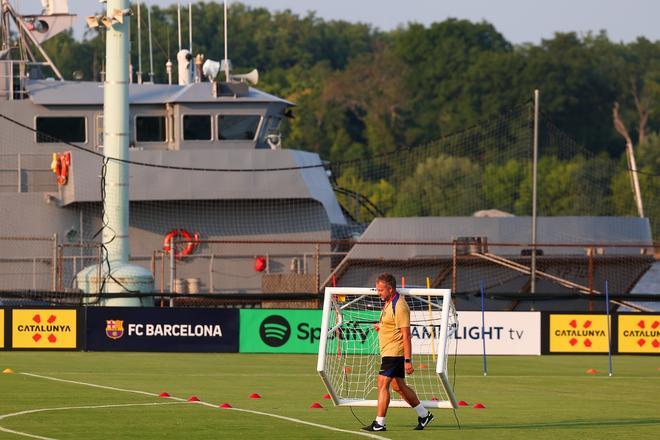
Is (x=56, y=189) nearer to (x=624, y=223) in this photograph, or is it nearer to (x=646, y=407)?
(x=624, y=223)

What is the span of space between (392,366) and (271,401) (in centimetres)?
439

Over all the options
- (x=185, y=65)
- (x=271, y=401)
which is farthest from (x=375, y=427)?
(x=185, y=65)

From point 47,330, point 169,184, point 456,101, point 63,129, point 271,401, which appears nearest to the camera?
point 271,401

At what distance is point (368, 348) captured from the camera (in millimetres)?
25938

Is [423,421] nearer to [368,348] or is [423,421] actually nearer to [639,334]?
[368,348]

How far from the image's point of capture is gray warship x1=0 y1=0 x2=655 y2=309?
37469mm

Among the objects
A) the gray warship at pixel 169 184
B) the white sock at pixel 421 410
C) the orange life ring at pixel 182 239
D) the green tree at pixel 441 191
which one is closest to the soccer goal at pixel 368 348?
the white sock at pixel 421 410

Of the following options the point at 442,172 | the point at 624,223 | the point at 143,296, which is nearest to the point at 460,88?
the point at 442,172

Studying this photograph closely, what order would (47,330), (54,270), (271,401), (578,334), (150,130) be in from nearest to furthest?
1. (271,401)
2. (47,330)
3. (578,334)
4. (54,270)
5. (150,130)

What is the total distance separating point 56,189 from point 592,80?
7729 centimetres

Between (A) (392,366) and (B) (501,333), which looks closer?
(A) (392,366)

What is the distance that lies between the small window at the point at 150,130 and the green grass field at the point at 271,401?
10.3 metres

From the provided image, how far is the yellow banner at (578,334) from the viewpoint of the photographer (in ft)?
105

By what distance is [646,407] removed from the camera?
1995 cm
